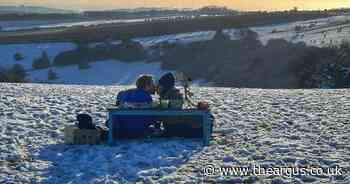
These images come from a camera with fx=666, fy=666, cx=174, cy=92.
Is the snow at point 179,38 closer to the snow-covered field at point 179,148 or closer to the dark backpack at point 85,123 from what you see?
the snow-covered field at point 179,148

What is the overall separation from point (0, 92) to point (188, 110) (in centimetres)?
973

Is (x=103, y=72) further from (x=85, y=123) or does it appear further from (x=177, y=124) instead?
(x=85, y=123)

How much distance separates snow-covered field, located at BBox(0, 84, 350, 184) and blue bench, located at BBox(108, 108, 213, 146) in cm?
28

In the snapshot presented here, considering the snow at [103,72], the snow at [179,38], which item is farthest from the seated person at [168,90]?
the snow at [179,38]

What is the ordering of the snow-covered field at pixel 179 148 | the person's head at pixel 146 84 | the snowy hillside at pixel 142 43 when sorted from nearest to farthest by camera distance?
the snow-covered field at pixel 179 148
the person's head at pixel 146 84
the snowy hillside at pixel 142 43

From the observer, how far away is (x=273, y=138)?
12.3 meters

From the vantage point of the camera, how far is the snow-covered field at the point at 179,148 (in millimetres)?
9602

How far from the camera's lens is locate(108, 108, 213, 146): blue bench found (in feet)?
38.5

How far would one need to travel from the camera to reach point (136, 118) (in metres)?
12.1

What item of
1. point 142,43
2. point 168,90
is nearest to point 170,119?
point 168,90

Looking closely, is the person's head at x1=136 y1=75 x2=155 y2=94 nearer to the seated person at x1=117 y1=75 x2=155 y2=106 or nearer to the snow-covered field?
the seated person at x1=117 y1=75 x2=155 y2=106

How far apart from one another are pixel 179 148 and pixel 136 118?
1.12 meters

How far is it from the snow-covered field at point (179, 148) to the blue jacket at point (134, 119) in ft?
1.05

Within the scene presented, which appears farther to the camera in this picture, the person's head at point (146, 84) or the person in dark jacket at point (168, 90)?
the person's head at point (146, 84)
